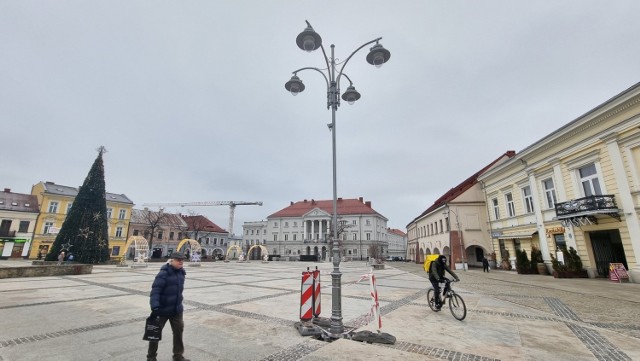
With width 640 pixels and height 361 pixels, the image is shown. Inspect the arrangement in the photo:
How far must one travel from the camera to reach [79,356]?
447 cm

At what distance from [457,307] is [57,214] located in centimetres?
5942

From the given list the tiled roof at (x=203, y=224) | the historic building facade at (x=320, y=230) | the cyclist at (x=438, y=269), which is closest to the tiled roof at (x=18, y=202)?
the tiled roof at (x=203, y=224)

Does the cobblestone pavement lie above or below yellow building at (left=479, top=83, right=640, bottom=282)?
below

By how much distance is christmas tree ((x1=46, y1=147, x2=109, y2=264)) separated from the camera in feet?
77.9

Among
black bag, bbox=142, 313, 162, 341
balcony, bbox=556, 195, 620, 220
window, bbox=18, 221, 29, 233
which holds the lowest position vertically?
black bag, bbox=142, 313, 162, 341

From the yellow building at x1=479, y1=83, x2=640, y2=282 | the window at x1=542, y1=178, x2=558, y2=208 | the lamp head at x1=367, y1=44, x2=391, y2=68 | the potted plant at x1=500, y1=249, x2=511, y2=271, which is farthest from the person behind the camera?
the potted plant at x1=500, y1=249, x2=511, y2=271

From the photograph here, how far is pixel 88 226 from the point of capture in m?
24.9

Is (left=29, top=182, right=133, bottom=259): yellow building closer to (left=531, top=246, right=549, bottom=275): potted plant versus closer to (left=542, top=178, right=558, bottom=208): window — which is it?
(left=531, top=246, right=549, bottom=275): potted plant

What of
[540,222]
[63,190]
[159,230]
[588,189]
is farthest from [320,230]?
[588,189]

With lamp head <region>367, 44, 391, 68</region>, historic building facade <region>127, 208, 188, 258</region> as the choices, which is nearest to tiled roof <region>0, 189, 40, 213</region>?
historic building facade <region>127, 208, 188, 258</region>

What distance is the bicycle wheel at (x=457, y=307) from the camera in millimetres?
6801

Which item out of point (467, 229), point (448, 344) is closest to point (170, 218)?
point (467, 229)

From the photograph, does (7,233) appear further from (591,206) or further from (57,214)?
(591,206)

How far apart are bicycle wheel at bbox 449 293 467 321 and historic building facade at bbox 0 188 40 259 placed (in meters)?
58.2
